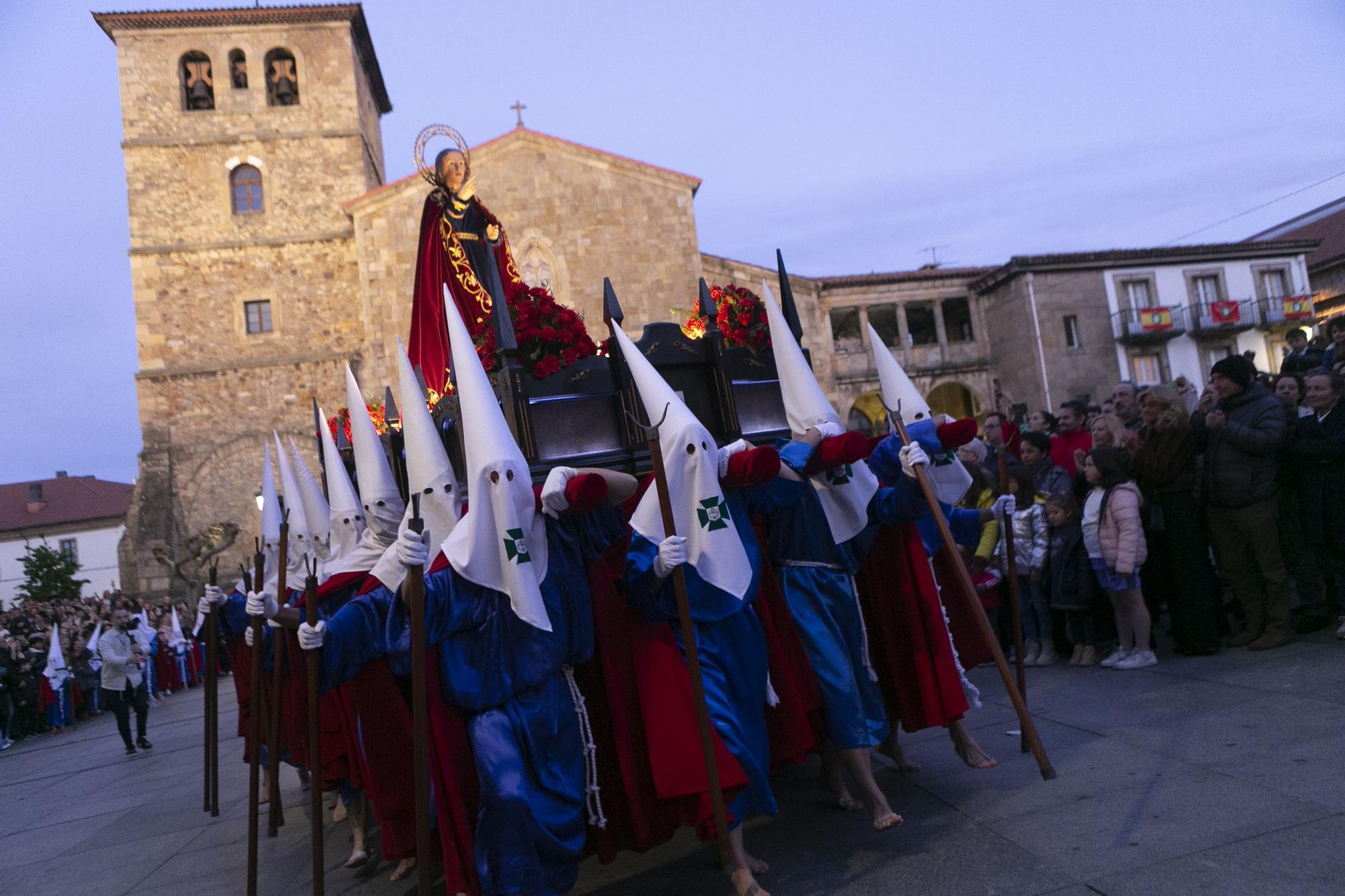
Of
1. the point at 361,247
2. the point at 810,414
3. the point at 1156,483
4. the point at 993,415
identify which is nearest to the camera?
the point at 810,414

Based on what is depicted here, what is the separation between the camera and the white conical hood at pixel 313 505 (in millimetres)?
7566

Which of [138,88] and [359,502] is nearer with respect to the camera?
[359,502]

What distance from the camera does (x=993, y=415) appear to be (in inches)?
394

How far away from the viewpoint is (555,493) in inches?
162

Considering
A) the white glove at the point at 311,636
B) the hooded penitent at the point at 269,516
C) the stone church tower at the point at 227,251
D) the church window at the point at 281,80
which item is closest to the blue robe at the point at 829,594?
the white glove at the point at 311,636

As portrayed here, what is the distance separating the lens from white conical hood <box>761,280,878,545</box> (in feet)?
16.2

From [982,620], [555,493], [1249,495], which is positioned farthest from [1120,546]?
[555,493]

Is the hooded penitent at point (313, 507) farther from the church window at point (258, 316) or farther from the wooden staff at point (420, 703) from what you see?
the church window at point (258, 316)

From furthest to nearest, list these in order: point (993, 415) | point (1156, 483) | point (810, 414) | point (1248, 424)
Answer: point (993, 415) < point (1156, 483) < point (1248, 424) < point (810, 414)

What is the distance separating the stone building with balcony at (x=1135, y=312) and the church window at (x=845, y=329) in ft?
14.8

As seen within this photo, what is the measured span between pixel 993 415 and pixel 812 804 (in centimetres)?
590

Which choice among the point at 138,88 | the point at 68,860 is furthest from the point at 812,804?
the point at 138,88

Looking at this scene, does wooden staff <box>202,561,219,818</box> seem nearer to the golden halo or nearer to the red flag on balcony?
the golden halo

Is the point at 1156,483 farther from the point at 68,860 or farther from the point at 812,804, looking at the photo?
the point at 68,860
